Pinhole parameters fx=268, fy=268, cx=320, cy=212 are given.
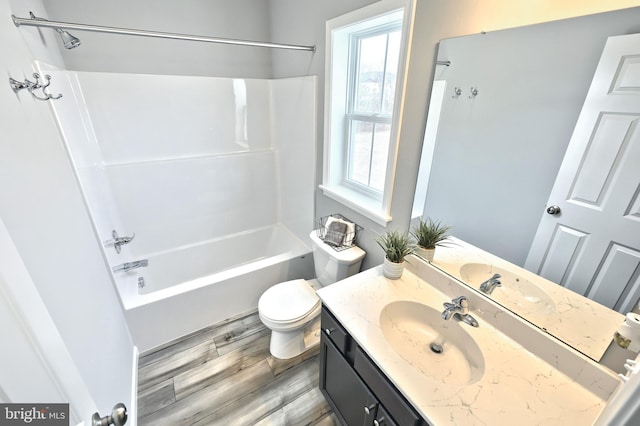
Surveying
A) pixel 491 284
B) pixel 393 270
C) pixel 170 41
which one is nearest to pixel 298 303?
pixel 393 270

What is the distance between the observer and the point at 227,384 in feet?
5.55

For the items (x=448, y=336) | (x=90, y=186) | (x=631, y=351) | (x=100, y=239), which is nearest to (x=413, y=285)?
(x=448, y=336)

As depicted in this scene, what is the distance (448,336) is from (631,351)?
1.75 ft

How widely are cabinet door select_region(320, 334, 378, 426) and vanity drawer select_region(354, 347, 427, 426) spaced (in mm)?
53

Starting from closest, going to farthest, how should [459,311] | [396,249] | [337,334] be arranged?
[459,311], [337,334], [396,249]

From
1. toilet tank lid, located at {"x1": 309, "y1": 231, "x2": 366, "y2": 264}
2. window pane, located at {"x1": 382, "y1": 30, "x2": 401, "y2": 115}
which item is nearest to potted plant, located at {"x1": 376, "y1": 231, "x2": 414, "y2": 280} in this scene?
toilet tank lid, located at {"x1": 309, "y1": 231, "x2": 366, "y2": 264}

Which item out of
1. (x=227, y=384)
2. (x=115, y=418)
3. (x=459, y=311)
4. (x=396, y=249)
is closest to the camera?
(x=115, y=418)

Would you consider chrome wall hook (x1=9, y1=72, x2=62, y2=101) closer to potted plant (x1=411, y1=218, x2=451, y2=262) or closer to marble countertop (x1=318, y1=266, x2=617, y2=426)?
marble countertop (x1=318, y1=266, x2=617, y2=426)

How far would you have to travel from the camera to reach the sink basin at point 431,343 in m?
1.03

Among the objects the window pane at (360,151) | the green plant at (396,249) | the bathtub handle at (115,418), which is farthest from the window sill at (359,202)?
the bathtub handle at (115,418)

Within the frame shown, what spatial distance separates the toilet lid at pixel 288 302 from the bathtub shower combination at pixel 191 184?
14.5 inches

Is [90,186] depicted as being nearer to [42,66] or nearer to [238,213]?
[42,66]

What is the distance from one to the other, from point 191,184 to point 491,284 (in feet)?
7.95

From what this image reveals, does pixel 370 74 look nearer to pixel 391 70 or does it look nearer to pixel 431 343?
pixel 391 70
